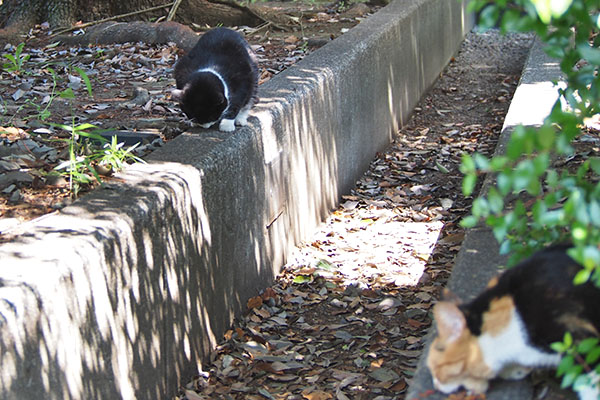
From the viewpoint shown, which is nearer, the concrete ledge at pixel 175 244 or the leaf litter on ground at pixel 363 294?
the concrete ledge at pixel 175 244

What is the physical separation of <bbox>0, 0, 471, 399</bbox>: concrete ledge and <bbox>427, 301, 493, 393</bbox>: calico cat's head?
4.88 feet

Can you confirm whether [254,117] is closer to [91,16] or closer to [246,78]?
[246,78]

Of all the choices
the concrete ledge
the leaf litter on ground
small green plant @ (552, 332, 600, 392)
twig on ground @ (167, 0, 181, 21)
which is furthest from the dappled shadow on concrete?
twig on ground @ (167, 0, 181, 21)

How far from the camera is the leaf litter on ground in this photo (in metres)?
4.21

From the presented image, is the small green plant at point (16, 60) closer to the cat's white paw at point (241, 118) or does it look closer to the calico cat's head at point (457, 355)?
the cat's white paw at point (241, 118)

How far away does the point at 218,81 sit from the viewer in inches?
182

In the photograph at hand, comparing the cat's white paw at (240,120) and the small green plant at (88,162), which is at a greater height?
the small green plant at (88,162)

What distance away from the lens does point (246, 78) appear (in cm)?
487

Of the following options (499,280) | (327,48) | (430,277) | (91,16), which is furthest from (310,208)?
(91,16)

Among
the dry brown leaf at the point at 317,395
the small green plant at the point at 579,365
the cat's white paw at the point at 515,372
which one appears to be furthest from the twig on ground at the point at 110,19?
the small green plant at the point at 579,365

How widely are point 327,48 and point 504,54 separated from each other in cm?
585

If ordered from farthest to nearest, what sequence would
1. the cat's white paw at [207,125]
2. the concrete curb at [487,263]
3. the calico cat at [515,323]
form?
1. the cat's white paw at [207,125]
2. the concrete curb at [487,263]
3. the calico cat at [515,323]

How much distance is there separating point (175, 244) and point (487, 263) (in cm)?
159

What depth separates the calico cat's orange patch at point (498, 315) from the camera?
2.45 meters
